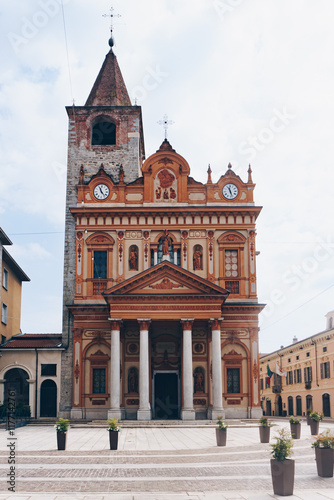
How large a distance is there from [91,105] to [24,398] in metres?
23.3

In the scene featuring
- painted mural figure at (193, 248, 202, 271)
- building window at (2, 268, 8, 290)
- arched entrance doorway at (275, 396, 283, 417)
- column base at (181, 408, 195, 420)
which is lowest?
arched entrance doorway at (275, 396, 283, 417)

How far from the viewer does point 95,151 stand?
48.1 m

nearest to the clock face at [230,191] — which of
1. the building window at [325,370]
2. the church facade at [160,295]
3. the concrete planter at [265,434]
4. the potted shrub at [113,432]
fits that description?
the church facade at [160,295]

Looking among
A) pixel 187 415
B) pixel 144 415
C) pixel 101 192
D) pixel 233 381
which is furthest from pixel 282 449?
pixel 101 192

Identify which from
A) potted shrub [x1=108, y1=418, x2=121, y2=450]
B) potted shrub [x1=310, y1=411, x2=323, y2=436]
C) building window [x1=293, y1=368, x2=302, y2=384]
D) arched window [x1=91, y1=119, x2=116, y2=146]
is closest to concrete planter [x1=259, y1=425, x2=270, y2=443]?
potted shrub [x1=310, y1=411, x2=323, y2=436]

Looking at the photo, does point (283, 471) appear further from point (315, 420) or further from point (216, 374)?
point (216, 374)

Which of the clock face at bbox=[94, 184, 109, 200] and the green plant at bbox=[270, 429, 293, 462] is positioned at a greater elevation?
the clock face at bbox=[94, 184, 109, 200]

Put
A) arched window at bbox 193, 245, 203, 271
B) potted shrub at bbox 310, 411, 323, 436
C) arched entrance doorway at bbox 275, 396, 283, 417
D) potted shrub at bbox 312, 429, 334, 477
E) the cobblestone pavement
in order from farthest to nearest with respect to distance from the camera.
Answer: arched entrance doorway at bbox 275, 396, 283, 417
arched window at bbox 193, 245, 203, 271
potted shrub at bbox 310, 411, 323, 436
potted shrub at bbox 312, 429, 334, 477
the cobblestone pavement

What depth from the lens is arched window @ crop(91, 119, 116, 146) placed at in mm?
48969

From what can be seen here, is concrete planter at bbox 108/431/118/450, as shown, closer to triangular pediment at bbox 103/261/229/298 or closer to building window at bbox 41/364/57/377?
triangular pediment at bbox 103/261/229/298

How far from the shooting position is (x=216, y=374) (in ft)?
128

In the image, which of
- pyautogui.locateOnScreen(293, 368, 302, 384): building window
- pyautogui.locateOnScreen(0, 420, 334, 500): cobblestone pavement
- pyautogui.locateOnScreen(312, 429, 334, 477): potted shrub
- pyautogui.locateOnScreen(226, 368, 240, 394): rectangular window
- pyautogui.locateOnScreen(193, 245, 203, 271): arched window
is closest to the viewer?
pyautogui.locateOnScreen(0, 420, 334, 500): cobblestone pavement

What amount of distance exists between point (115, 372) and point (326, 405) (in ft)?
82.4

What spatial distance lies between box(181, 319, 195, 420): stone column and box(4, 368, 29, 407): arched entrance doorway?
1256 cm
